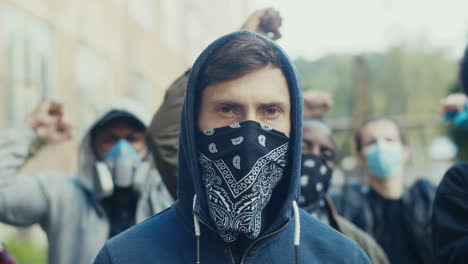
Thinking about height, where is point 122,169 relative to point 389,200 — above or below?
above

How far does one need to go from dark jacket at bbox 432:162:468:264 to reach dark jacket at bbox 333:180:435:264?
6.43ft

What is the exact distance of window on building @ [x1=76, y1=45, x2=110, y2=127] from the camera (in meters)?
14.8

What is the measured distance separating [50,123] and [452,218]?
2.56 metres

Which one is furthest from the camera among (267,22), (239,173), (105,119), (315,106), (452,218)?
(315,106)

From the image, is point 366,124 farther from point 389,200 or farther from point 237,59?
point 237,59

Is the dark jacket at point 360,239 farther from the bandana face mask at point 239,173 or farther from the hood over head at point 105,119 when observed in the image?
the bandana face mask at point 239,173

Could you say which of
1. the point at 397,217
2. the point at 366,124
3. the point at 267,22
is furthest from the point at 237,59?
the point at 366,124

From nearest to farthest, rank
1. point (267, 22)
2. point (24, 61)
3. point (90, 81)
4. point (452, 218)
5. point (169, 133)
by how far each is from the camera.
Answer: point (452, 218) → point (267, 22) → point (169, 133) → point (24, 61) → point (90, 81)

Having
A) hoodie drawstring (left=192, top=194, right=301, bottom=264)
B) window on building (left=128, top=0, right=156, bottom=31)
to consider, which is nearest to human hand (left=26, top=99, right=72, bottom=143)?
hoodie drawstring (left=192, top=194, right=301, bottom=264)

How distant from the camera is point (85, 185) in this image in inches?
168

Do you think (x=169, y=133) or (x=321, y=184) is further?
(x=321, y=184)

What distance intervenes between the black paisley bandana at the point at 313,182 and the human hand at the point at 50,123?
156 cm

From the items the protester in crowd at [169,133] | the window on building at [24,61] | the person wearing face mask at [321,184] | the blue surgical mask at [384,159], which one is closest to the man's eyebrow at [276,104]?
the protester in crowd at [169,133]

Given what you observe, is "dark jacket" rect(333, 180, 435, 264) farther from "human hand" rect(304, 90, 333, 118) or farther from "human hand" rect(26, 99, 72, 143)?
"human hand" rect(26, 99, 72, 143)
